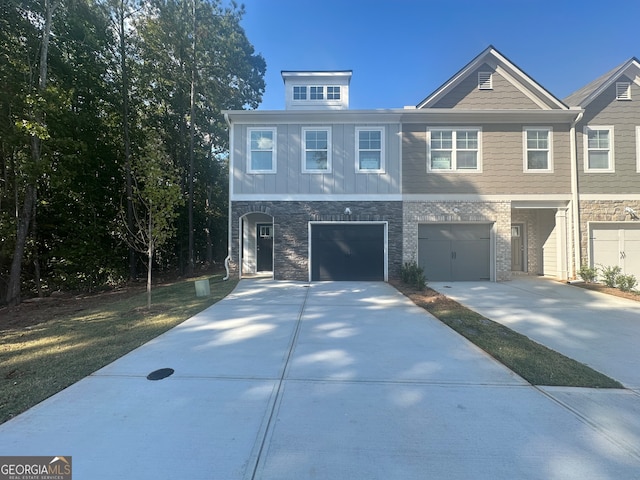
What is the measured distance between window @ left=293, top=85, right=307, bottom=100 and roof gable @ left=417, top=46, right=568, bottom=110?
17.9ft

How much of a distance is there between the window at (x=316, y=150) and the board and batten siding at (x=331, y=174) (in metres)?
0.15

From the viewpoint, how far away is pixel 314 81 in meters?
13.8

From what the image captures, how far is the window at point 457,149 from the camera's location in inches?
439

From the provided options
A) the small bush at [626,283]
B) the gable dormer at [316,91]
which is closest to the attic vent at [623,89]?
the small bush at [626,283]

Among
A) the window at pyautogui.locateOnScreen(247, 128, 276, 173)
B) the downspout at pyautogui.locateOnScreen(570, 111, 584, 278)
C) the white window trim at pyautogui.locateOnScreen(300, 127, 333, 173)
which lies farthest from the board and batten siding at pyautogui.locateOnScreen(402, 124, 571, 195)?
the window at pyautogui.locateOnScreen(247, 128, 276, 173)

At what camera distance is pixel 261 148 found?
36.9ft

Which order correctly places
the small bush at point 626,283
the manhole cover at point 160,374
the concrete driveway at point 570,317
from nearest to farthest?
the manhole cover at point 160,374, the concrete driveway at point 570,317, the small bush at point 626,283

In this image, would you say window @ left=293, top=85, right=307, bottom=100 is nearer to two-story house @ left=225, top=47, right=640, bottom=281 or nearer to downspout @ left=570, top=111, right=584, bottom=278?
two-story house @ left=225, top=47, right=640, bottom=281

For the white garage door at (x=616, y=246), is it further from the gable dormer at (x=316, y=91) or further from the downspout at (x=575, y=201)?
the gable dormer at (x=316, y=91)

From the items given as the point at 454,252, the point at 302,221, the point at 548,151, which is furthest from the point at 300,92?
the point at 548,151

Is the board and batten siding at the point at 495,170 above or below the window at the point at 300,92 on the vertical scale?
below

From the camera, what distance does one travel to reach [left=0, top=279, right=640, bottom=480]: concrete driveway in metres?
2.21

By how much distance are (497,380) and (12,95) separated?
13.1 metres

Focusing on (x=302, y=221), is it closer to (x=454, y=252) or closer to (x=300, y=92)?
(x=454, y=252)
